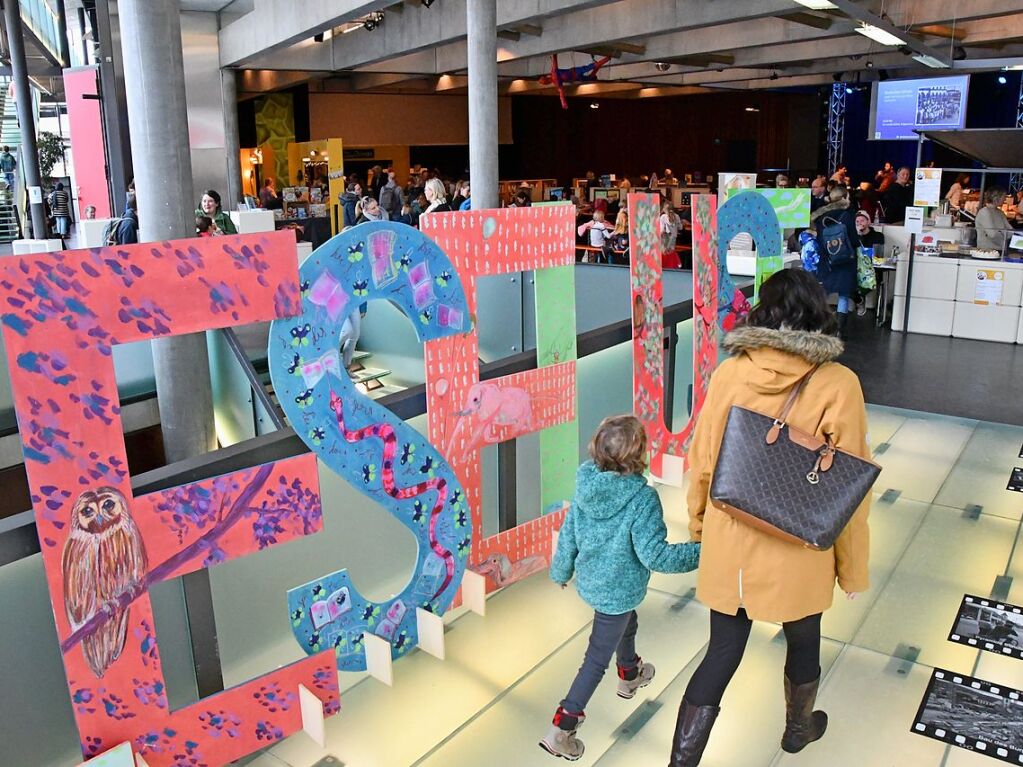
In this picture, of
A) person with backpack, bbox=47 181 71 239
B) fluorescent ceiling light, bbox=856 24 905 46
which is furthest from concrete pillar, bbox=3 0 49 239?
fluorescent ceiling light, bbox=856 24 905 46

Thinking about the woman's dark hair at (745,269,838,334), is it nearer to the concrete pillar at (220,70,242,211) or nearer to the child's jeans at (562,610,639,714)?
the child's jeans at (562,610,639,714)

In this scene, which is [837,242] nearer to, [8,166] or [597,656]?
[597,656]

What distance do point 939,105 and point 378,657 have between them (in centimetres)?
2151

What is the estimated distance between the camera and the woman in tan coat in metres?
2.46

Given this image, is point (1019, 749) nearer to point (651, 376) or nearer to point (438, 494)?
point (438, 494)

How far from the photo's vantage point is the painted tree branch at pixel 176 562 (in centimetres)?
249

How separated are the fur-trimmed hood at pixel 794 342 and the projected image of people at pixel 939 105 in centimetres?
2073

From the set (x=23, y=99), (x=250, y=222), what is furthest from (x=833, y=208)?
(x=23, y=99)

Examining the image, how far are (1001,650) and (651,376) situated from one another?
2.15 m

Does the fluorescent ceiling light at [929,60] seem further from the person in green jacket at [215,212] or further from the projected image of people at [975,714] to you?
the projected image of people at [975,714]

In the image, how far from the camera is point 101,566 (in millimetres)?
2512

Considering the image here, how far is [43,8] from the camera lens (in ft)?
59.0

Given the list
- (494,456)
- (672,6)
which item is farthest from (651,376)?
(672,6)

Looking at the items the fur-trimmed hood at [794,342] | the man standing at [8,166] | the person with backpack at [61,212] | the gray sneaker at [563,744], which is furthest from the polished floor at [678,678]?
the man standing at [8,166]
